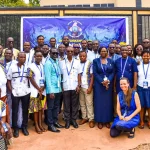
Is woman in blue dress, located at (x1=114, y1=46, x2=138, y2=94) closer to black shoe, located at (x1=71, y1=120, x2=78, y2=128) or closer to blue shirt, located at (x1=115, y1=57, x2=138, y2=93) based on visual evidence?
blue shirt, located at (x1=115, y1=57, x2=138, y2=93)

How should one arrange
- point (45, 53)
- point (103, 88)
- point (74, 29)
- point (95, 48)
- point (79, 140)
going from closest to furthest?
point (79, 140), point (103, 88), point (45, 53), point (95, 48), point (74, 29)

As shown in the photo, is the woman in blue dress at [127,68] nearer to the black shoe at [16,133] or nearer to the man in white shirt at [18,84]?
the man in white shirt at [18,84]

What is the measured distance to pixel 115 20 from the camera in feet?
27.1

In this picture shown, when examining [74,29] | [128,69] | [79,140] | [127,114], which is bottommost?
[79,140]

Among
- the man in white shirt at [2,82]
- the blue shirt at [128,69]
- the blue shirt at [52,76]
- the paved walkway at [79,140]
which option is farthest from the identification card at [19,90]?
the blue shirt at [128,69]

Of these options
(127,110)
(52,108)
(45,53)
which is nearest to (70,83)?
(52,108)

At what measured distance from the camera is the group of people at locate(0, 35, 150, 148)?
17.5 feet

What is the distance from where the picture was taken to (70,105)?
19.4 feet

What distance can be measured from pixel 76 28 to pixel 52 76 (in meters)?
2.98

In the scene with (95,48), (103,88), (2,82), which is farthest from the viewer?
(95,48)

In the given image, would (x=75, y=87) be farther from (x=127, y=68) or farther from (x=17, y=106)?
(x=17, y=106)

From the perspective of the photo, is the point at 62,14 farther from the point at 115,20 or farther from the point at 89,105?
the point at 89,105

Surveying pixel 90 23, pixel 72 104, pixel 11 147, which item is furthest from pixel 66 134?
pixel 90 23

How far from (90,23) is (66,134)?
12.8 feet
